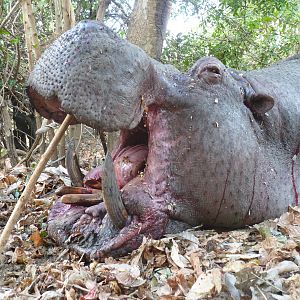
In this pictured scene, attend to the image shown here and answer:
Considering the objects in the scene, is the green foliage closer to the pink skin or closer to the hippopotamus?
the hippopotamus

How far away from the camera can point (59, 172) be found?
12.6 feet

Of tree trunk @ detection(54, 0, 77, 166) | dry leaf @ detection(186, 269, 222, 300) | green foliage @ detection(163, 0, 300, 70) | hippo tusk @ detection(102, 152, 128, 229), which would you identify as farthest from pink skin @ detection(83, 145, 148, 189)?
green foliage @ detection(163, 0, 300, 70)

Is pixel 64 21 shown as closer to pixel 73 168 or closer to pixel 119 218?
pixel 73 168

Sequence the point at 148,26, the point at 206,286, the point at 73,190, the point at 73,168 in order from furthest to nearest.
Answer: the point at 148,26, the point at 73,168, the point at 73,190, the point at 206,286

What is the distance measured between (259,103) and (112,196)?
39.6 inches

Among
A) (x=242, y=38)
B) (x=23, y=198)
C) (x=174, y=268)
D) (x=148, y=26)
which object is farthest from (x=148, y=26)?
(x=242, y=38)

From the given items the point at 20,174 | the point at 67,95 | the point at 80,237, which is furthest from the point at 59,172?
the point at 67,95

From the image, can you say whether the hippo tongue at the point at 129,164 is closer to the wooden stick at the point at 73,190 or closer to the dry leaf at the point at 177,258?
the wooden stick at the point at 73,190

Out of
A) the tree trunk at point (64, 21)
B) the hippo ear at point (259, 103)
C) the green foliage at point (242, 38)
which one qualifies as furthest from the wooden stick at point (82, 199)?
the green foliage at point (242, 38)

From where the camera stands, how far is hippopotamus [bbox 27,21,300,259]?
2.08 metres

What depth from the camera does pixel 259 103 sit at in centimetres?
270

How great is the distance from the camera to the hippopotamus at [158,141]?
2.08 metres

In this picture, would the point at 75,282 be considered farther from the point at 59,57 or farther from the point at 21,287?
the point at 59,57

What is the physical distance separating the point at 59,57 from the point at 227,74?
92cm
